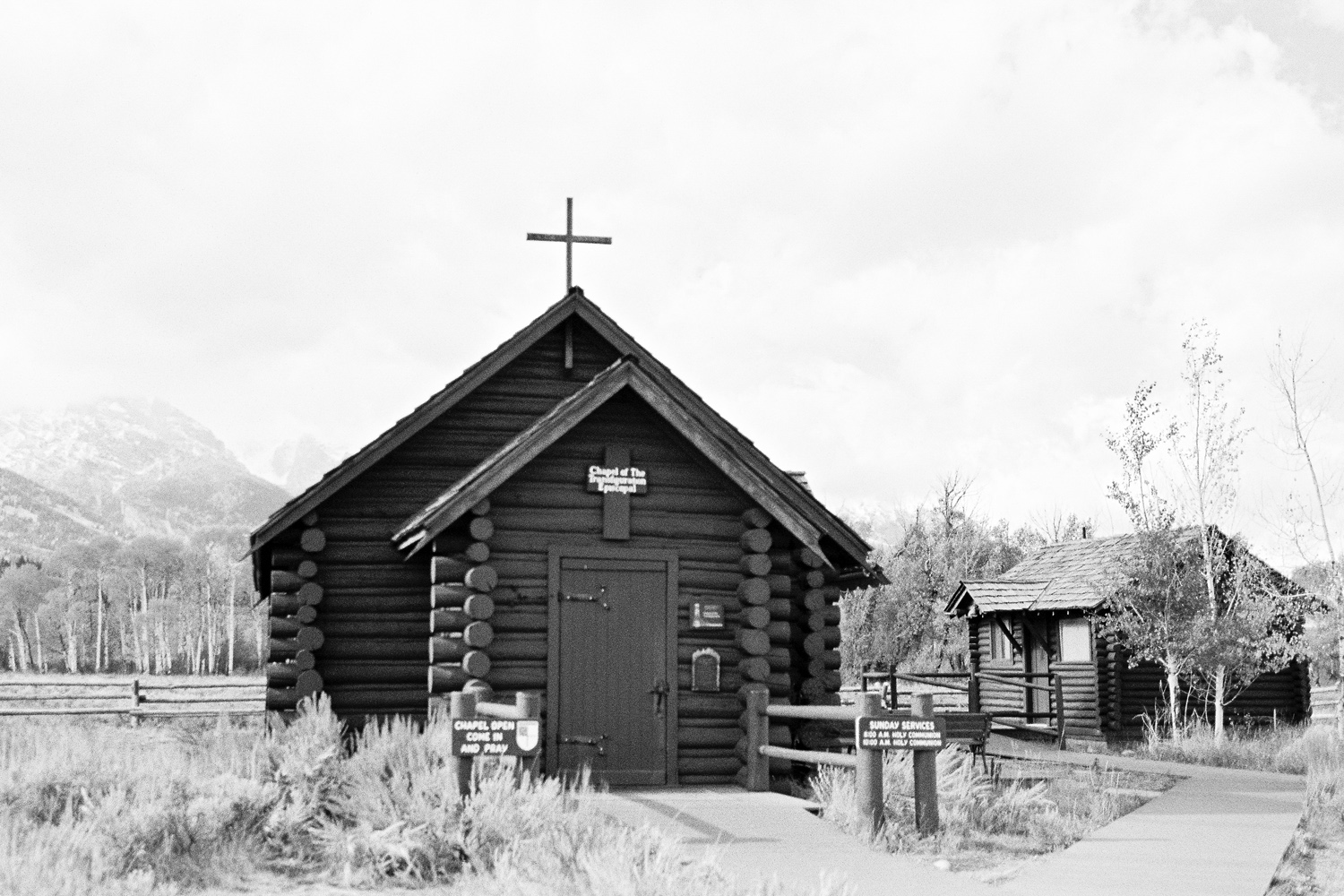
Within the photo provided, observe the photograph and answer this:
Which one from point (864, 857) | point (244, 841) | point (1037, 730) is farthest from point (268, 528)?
point (1037, 730)

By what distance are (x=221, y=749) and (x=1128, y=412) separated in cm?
2005

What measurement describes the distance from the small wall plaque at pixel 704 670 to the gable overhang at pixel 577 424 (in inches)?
62.7

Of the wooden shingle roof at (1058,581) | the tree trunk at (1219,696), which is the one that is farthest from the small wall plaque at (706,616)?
the wooden shingle roof at (1058,581)

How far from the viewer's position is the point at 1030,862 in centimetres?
1076

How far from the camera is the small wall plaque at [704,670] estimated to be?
47.3 ft

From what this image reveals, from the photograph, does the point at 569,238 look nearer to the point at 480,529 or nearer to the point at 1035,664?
the point at 480,529

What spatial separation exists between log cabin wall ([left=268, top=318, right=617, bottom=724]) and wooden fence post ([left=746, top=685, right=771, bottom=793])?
156 inches

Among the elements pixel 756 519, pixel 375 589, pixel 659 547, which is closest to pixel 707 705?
pixel 659 547

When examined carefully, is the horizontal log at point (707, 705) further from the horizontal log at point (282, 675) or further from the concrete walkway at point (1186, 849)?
the horizontal log at point (282, 675)

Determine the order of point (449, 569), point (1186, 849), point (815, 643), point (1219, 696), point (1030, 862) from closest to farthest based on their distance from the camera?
point (1030, 862) < point (1186, 849) < point (449, 569) < point (815, 643) < point (1219, 696)

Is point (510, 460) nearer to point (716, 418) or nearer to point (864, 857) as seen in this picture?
point (716, 418)

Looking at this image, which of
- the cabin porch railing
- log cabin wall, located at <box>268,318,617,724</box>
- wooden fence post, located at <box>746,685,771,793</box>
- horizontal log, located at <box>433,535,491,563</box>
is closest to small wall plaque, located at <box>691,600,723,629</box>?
wooden fence post, located at <box>746,685,771,793</box>

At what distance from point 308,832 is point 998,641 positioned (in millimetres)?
25832

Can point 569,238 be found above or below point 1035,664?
above
